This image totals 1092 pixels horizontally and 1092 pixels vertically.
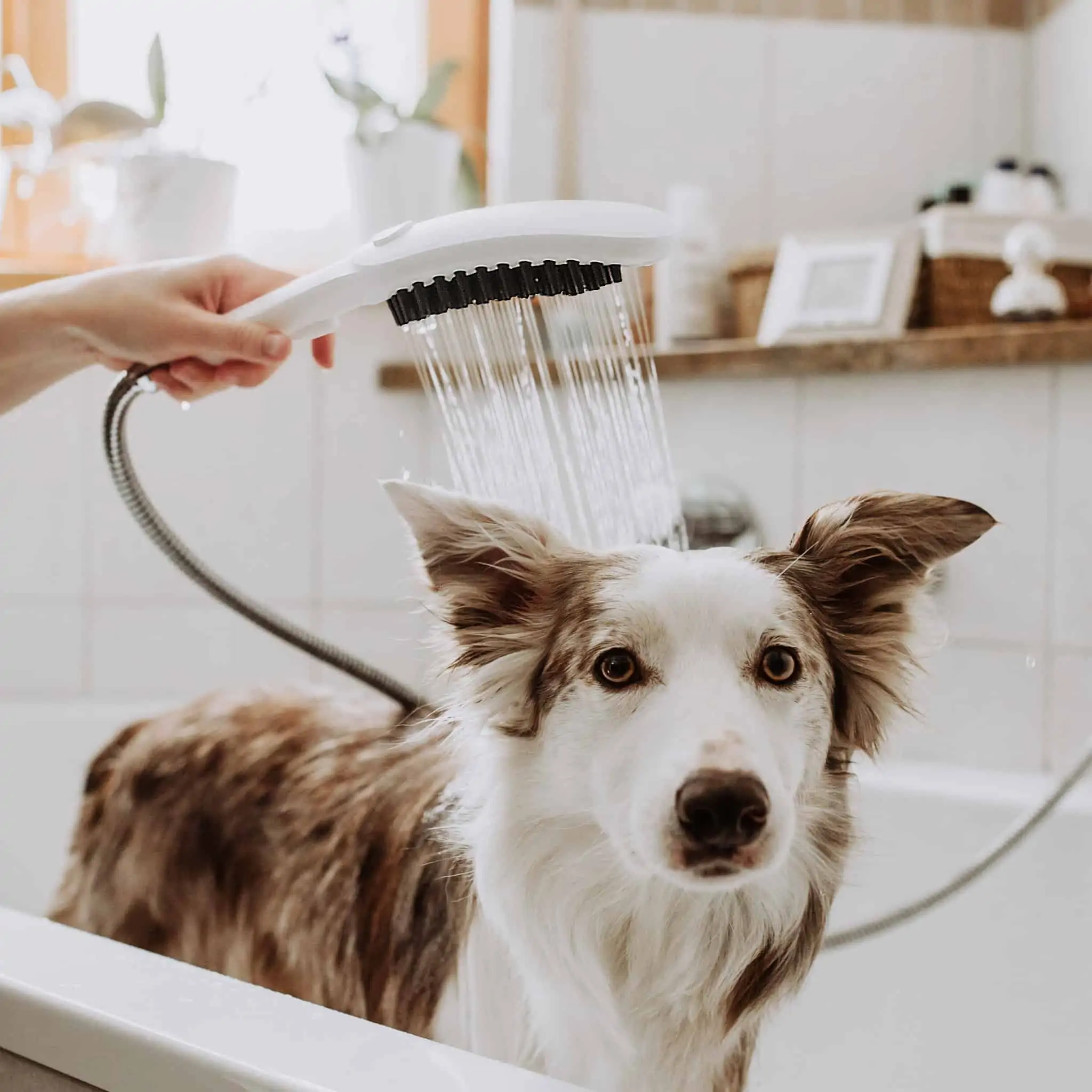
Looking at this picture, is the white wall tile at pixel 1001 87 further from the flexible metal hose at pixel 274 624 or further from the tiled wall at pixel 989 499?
→ the flexible metal hose at pixel 274 624

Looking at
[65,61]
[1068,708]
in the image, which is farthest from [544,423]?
[65,61]

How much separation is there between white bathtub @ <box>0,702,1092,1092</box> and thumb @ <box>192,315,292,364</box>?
0.53m

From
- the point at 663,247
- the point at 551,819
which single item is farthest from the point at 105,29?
the point at 551,819

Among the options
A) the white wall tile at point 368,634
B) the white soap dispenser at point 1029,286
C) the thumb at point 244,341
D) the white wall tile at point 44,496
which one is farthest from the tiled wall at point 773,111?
the thumb at point 244,341

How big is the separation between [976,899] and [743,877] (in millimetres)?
844

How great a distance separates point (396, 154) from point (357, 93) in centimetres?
12

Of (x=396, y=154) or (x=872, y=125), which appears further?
(x=872, y=125)

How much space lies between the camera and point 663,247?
0.75 metres

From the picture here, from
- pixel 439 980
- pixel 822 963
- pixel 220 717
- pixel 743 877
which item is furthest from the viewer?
pixel 220 717

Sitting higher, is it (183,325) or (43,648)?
(183,325)

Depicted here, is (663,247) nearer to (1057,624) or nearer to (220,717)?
(220,717)

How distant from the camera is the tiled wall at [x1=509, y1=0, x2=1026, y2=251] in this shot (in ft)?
6.89

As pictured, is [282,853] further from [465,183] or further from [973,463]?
[465,183]

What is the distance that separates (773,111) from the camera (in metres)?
2.11
